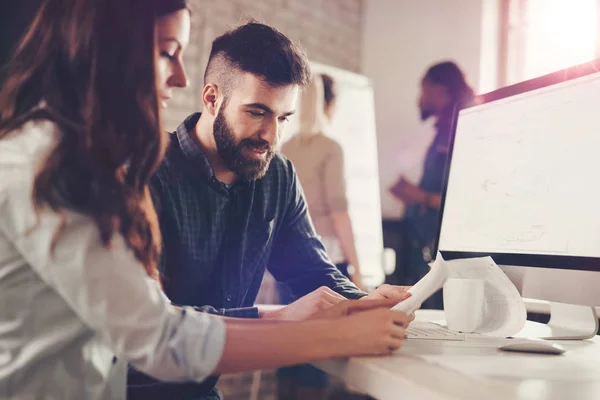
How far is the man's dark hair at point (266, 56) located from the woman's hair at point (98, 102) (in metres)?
0.75

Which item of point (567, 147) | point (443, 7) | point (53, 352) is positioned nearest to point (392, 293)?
point (567, 147)

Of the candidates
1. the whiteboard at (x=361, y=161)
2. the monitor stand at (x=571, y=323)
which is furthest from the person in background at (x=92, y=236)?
the whiteboard at (x=361, y=161)

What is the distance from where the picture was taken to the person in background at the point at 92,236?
610 mm

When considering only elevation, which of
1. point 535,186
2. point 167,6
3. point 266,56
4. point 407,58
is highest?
point 407,58

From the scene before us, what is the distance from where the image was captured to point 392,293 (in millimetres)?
993

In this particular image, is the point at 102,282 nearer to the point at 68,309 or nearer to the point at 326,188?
the point at 68,309

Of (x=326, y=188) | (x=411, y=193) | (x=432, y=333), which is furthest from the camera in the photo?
(x=411, y=193)

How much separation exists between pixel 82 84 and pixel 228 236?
0.64 m

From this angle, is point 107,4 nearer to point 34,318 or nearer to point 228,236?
point 34,318

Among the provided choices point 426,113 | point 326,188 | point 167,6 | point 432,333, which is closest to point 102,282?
point 167,6

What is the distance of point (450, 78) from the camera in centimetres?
265

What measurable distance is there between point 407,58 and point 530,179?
111 inches

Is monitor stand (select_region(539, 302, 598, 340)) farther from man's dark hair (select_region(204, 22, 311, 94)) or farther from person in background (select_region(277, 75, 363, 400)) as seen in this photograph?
person in background (select_region(277, 75, 363, 400))

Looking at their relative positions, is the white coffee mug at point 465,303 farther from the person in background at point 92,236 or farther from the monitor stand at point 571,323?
the person in background at point 92,236
